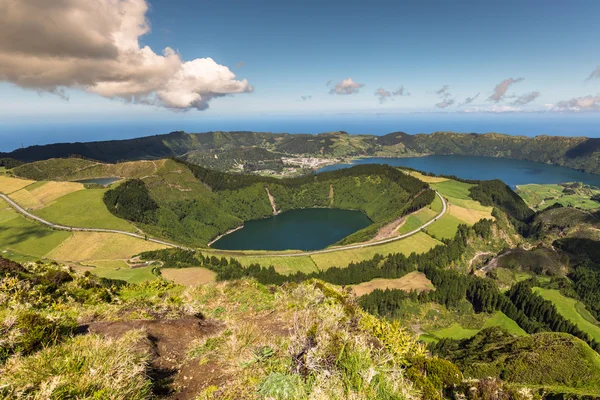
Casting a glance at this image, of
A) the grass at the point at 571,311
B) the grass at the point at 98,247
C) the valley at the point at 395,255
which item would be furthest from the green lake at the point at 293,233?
the grass at the point at 571,311

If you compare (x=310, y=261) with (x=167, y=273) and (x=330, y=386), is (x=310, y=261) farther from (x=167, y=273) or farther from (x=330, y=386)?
(x=330, y=386)

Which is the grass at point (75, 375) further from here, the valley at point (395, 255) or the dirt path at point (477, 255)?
the dirt path at point (477, 255)

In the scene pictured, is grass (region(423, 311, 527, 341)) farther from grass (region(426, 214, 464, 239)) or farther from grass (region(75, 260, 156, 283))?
grass (region(75, 260, 156, 283))

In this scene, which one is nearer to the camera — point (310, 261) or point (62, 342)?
point (62, 342)

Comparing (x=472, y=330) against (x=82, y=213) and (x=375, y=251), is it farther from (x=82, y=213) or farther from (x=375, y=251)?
(x=82, y=213)

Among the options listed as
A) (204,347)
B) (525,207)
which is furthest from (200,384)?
(525,207)

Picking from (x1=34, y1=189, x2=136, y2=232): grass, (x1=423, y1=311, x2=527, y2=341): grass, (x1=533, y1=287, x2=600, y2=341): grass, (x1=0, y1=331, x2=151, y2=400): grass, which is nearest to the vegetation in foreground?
(x1=0, y1=331, x2=151, y2=400): grass
